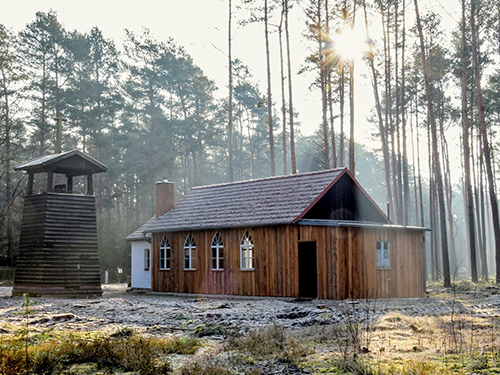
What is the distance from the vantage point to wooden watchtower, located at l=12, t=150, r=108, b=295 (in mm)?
26344

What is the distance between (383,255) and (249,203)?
6.23 m

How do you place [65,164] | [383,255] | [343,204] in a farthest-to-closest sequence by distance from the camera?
[65,164], [343,204], [383,255]

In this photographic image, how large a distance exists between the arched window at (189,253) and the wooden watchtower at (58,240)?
4.01 meters

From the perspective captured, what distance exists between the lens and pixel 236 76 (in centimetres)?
5916

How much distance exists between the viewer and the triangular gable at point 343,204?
80.9ft

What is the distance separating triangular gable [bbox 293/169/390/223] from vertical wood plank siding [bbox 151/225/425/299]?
126 centimetres

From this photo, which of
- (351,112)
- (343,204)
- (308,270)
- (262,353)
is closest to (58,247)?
(308,270)

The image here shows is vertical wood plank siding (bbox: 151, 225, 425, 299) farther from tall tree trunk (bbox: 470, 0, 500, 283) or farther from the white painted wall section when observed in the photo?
tall tree trunk (bbox: 470, 0, 500, 283)

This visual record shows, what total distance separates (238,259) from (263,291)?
189 centimetres

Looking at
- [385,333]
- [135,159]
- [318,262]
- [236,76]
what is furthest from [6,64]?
[385,333]

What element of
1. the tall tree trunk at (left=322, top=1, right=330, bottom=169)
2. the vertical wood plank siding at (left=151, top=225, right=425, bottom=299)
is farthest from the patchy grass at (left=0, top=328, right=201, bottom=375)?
the tall tree trunk at (left=322, top=1, right=330, bottom=169)

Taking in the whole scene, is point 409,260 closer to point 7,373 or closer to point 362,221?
point 362,221

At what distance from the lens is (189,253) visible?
28.4 metres

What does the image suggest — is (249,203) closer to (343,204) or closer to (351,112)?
(343,204)
